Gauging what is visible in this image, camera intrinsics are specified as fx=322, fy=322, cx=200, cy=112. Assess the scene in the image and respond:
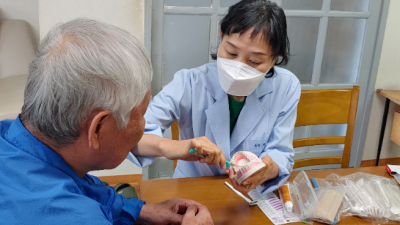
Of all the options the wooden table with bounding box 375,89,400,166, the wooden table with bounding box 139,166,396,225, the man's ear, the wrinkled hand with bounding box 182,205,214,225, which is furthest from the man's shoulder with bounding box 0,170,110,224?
the wooden table with bounding box 375,89,400,166

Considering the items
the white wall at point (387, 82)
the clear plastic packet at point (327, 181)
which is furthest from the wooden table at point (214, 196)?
the white wall at point (387, 82)

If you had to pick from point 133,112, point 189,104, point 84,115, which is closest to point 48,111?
point 84,115

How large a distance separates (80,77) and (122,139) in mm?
189

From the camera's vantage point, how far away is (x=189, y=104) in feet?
4.84

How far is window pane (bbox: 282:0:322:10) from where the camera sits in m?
2.42

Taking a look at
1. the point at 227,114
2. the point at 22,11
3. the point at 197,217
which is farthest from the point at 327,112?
the point at 22,11

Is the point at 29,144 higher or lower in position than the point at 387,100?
higher

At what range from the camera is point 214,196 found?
114cm

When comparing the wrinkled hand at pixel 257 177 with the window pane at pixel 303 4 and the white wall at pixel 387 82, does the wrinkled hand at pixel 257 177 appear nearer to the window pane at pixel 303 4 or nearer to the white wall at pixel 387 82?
the window pane at pixel 303 4

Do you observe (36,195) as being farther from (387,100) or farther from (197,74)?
(387,100)

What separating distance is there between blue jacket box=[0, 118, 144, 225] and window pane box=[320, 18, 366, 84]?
2.41 m

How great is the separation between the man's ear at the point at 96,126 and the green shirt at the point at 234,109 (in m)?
0.90

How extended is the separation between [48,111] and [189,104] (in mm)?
882

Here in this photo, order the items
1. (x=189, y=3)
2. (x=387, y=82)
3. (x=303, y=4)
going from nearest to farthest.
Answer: (x=189, y=3) < (x=303, y=4) < (x=387, y=82)
